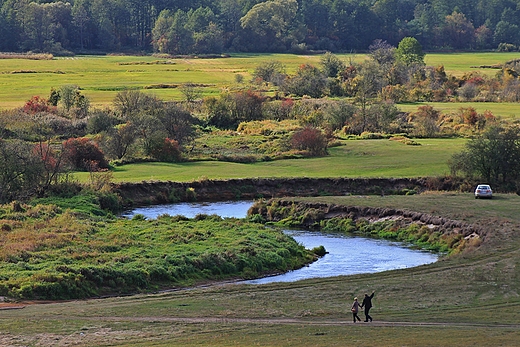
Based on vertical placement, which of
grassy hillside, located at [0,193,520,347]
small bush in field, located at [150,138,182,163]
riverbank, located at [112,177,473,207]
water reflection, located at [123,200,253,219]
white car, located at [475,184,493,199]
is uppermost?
grassy hillside, located at [0,193,520,347]

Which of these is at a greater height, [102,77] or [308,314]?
[308,314]

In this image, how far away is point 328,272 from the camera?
55.7 metres

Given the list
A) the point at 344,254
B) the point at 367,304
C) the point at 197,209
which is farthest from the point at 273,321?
the point at 197,209

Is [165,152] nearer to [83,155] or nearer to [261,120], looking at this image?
[83,155]

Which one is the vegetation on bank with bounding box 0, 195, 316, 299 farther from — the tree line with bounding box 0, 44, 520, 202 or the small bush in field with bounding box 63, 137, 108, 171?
the small bush in field with bounding box 63, 137, 108, 171

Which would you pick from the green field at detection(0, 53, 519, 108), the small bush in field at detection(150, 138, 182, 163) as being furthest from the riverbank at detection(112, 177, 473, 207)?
the green field at detection(0, 53, 519, 108)

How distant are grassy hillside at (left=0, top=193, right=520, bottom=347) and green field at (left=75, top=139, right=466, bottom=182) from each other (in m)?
33.5

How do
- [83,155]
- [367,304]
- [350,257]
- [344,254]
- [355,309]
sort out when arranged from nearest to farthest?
[355,309]
[367,304]
[350,257]
[344,254]
[83,155]

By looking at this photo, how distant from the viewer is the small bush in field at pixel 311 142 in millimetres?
97750

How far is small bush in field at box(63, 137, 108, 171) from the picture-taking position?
285 ft

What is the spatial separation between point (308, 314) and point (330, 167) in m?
50.0

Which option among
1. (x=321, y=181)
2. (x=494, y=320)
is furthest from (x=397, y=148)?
(x=494, y=320)

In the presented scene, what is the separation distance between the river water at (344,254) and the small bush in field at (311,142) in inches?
898

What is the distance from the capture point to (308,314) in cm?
4050
